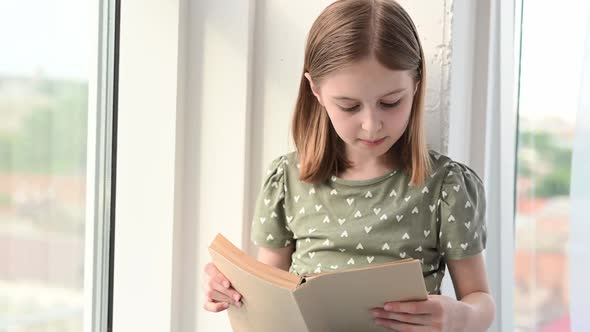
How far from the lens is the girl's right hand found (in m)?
1.39

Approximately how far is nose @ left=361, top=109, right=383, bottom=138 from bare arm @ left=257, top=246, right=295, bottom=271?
325 mm

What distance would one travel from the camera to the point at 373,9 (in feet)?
4.62

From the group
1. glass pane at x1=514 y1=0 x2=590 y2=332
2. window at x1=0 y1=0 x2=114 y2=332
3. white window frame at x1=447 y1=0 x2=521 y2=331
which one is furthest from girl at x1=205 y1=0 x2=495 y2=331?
window at x1=0 y1=0 x2=114 y2=332

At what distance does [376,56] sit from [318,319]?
0.41 meters

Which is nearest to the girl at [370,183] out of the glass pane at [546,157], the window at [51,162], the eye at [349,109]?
the eye at [349,109]

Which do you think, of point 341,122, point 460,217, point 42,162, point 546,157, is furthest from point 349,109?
point 42,162

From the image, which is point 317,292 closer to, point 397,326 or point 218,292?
point 397,326

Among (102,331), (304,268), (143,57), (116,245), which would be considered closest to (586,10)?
(304,268)

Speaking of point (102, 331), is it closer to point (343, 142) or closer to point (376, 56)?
point (343, 142)

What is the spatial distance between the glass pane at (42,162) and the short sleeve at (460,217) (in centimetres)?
74

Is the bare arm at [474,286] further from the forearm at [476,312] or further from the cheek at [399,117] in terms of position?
the cheek at [399,117]

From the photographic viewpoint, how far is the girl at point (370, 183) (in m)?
1.37

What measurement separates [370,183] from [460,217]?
0.53ft

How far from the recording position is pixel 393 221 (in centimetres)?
145
